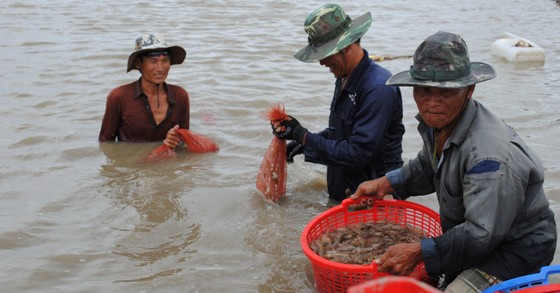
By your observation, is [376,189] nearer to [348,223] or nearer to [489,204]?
[348,223]

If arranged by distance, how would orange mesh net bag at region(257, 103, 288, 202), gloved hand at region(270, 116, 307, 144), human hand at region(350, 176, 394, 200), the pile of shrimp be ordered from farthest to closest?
orange mesh net bag at region(257, 103, 288, 202)
gloved hand at region(270, 116, 307, 144)
human hand at region(350, 176, 394, 200)
the pile of shrimp

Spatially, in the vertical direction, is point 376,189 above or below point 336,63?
below

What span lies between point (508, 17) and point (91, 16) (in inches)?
393

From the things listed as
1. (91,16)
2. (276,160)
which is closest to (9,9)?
(91,16)

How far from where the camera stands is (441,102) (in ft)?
9.82

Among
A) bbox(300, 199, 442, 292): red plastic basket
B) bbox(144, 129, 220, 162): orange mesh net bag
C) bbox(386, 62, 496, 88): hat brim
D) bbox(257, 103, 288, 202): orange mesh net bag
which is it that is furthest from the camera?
bbox(144, 129, 220, 162): orange mesh net bag

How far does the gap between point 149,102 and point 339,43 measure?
2436 millimetres

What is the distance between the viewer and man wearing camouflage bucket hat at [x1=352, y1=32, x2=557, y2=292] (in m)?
2.80

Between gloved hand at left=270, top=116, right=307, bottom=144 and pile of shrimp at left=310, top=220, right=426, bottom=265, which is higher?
gloved hand at left=270, top=116, right=307, bottom=144

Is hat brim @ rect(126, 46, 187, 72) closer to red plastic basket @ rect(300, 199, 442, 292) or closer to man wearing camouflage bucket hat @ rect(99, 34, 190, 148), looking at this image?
man wearing camouflage bucket hat @ rect(99, 34, 190, 148)

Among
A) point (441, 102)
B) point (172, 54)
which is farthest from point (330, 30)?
point (172, 54)

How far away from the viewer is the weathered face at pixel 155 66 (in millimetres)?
5703

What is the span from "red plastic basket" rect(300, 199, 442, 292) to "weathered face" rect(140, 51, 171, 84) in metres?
2.51

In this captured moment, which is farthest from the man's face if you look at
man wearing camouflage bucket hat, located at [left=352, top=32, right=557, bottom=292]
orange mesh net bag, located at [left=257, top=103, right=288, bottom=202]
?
man wearing camouflage bucket hat, located at [left=352, top=32, right=557, bottom=292]
